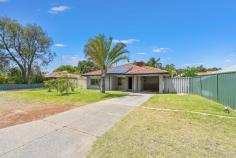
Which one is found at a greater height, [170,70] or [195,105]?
[170,70]

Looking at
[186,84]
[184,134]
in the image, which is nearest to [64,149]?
[184,134]

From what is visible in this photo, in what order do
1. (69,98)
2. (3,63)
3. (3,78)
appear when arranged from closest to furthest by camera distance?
1. (69,98)
2. (3,78)
3. (3,63)

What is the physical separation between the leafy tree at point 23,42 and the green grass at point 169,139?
121ft

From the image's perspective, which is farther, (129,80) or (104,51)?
(129,80)

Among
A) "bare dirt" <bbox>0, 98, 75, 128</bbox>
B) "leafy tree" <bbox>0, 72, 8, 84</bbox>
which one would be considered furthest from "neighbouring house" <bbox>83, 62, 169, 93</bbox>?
"leafy tree" <bbox>0, 72, 8, 84</bbox>

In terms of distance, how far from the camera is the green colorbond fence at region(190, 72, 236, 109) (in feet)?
29.2

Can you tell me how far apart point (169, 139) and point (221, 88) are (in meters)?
8.06

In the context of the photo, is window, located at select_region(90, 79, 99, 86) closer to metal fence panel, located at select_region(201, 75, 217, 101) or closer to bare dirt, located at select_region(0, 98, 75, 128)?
bare dirt, located at select_region(0, 98, 75, 128)

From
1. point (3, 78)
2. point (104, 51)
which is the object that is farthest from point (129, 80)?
point (3, 78)

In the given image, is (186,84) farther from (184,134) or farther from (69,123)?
(69,123)

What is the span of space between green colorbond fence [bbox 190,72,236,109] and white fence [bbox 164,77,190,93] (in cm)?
323

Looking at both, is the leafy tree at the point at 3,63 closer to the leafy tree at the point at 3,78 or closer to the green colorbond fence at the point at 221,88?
the leafy tree at the point at 3,78

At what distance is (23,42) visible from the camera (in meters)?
34.7

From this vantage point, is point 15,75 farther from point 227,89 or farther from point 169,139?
→ point 227,89
